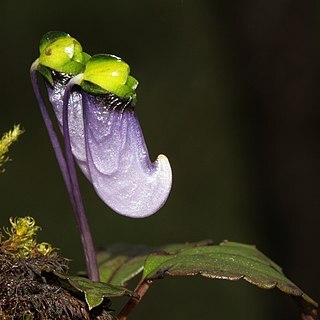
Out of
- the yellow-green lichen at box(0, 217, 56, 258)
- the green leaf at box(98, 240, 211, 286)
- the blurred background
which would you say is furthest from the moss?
the blurred background

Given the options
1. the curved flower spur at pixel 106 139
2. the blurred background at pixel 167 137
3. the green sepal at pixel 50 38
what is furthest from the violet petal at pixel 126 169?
the blurred background at pixel 167 137

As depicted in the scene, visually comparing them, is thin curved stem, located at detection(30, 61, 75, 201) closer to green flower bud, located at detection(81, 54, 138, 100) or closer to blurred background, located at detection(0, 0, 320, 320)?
green flower bud, located at detection(81, 54, 138, 100)

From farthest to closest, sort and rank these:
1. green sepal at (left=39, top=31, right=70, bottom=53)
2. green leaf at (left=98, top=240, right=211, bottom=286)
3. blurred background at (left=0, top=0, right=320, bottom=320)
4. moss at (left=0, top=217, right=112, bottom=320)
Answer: blurred background at (left=0, top=0, right=320, bottom=320)
green leaf at (left=98, top=240, right=211, bottom=286)
green sepal at (left=39, top=31, right=70, bottom=53)
moss at (left=0, top=217, right=112, bottom=320)

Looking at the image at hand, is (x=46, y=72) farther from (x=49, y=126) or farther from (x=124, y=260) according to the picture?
(x=124, y=260)

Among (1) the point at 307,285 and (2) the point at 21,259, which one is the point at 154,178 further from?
(1) the point at 307,285

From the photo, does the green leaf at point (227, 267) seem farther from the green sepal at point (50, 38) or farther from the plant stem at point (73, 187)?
the green sepal at point (50, 38)

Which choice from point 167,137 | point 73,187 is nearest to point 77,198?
point 73,187
